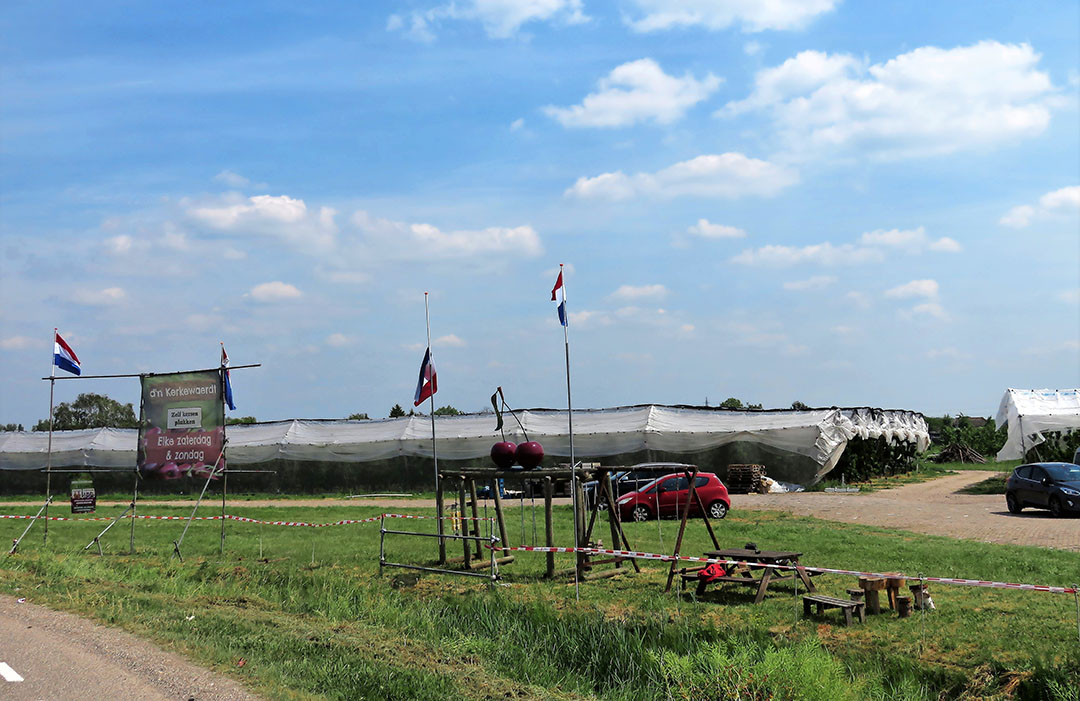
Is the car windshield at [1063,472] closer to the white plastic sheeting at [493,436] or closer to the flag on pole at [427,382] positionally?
the white plastic sheeting at [493,436]

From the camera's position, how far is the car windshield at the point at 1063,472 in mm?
27438

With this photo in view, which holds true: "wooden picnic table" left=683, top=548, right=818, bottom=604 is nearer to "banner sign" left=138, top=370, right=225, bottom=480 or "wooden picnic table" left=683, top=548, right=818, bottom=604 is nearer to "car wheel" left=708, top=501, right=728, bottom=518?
"banner sign" left=138, top=370, right=225, bottom=480

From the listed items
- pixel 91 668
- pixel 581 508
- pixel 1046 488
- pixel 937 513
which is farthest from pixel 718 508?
pixel 91 668

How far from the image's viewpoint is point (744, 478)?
38.5 metres

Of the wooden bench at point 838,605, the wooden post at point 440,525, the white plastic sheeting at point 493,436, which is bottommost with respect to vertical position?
the wooden bench at point 838,605

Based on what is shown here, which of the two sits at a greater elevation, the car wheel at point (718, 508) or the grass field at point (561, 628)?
the car wheel at point (718, 508)

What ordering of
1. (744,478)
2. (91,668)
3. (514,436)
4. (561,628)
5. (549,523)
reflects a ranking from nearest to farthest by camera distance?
(91,668), (561,628), (549,523), (744,478), (514,436)

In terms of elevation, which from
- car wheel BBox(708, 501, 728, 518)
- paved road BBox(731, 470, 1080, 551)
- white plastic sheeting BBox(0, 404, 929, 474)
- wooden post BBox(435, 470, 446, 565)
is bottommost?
paved road BBox(731, 470, 1080, 551)

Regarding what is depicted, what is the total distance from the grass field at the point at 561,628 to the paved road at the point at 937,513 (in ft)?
14.0


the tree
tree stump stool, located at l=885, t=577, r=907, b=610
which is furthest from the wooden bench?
the tree

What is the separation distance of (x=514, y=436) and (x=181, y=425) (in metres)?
23.3

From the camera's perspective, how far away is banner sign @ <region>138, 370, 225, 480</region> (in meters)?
19.9

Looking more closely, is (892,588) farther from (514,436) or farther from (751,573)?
(514,436)

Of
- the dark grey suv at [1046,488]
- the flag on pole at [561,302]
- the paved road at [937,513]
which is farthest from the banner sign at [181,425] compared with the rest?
the dark grey suv at [1046,488]
